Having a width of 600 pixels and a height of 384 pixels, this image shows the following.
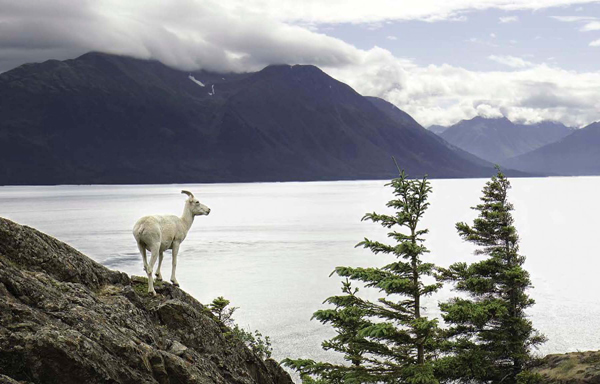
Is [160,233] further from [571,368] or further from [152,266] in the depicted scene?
[571,368]

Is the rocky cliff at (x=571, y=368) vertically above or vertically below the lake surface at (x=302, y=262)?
above

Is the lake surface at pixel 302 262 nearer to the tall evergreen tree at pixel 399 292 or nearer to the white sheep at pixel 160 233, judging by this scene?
the white sheep at pixel 160 233

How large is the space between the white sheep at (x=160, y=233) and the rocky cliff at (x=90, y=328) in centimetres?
111

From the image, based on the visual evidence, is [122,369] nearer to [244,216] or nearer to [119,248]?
[119,248]

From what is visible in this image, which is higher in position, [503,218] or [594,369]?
[503,218]

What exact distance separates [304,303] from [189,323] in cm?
4564

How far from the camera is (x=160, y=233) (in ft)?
65.9

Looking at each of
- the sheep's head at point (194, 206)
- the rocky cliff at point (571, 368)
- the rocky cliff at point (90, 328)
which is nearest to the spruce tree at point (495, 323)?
the rocky cliff at point (571, 368)

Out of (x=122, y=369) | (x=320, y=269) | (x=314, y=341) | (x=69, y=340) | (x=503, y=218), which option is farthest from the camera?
Result: (x=320, y=269)

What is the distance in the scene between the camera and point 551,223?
548ft

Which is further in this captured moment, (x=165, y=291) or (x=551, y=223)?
(x=551, y=223)

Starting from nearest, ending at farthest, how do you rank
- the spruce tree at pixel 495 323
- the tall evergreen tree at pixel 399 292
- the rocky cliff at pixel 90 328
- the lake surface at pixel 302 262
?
the rocky cliff at pixel 90 328 < the tall evergreen tree at pixel 399 292 < the spruce tree at pixel 495 323 < the lake surface at pixel 302 262

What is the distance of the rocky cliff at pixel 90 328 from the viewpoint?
1130 cm

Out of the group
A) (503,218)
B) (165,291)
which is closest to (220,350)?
(165,291)
